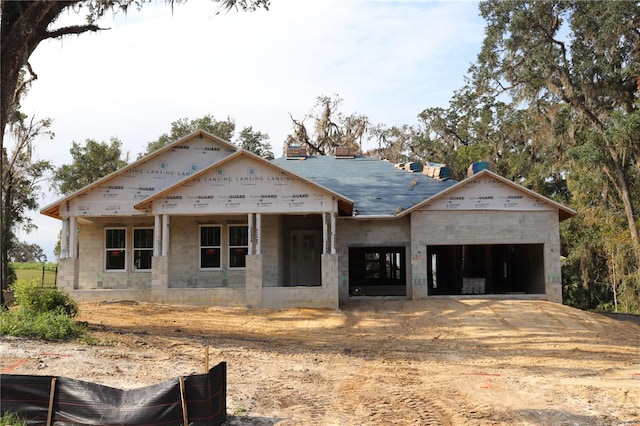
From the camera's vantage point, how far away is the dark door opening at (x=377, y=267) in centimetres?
2566

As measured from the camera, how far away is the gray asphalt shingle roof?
899 inches

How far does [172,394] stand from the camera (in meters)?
7.07

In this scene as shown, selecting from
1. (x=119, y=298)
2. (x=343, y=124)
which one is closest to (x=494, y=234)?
(x=119, y=298)

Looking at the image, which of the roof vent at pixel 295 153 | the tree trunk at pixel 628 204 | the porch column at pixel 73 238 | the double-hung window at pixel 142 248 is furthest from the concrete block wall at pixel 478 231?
the porch column at pixel 73 238

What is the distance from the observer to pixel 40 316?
520 inches

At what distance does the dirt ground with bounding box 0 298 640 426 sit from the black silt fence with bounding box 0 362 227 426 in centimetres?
94

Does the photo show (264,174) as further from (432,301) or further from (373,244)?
(432,301)

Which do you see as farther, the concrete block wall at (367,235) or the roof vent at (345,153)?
the roof vent at (345,153)

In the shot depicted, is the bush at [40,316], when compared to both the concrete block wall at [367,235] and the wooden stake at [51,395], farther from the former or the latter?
the concrete block wall at [367,235]

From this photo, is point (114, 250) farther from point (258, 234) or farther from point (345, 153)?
point (345, 153)

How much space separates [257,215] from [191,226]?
342 cm

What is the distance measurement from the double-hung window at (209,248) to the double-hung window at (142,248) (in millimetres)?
2041

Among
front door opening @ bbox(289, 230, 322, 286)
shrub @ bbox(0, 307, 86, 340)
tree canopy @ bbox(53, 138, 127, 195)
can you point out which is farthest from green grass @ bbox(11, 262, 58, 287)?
shrub @ bbox(0, 307, 86, 340)

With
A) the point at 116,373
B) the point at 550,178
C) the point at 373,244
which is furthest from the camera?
the point at 550,178
